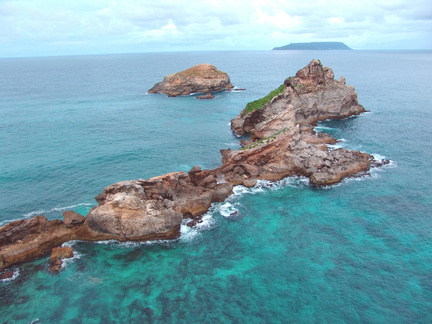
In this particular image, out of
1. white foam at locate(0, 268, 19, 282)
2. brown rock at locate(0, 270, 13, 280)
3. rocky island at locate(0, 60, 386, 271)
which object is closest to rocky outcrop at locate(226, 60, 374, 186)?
rocky island at locate(0, 60, 386, 271)

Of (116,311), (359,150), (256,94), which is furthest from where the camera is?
(256,94)

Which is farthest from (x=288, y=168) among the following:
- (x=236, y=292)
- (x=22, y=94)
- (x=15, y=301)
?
(x=22, y=94)

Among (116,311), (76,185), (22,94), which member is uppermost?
(22,94)

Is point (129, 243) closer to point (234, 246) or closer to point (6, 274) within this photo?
point (234, 246)

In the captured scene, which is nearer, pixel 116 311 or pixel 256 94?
pixel 116 311

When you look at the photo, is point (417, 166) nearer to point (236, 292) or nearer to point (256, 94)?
point (236, 292)

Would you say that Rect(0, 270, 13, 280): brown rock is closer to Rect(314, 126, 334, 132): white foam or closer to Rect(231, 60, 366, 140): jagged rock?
Rect(231, 60, 366, 140): jagged rock

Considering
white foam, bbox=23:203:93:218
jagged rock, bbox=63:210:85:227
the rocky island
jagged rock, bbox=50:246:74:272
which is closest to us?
jagged rock, bbox=50:246:74:272

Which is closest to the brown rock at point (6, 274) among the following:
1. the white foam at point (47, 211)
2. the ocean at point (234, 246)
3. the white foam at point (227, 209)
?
the ocean at point (234, 246)
